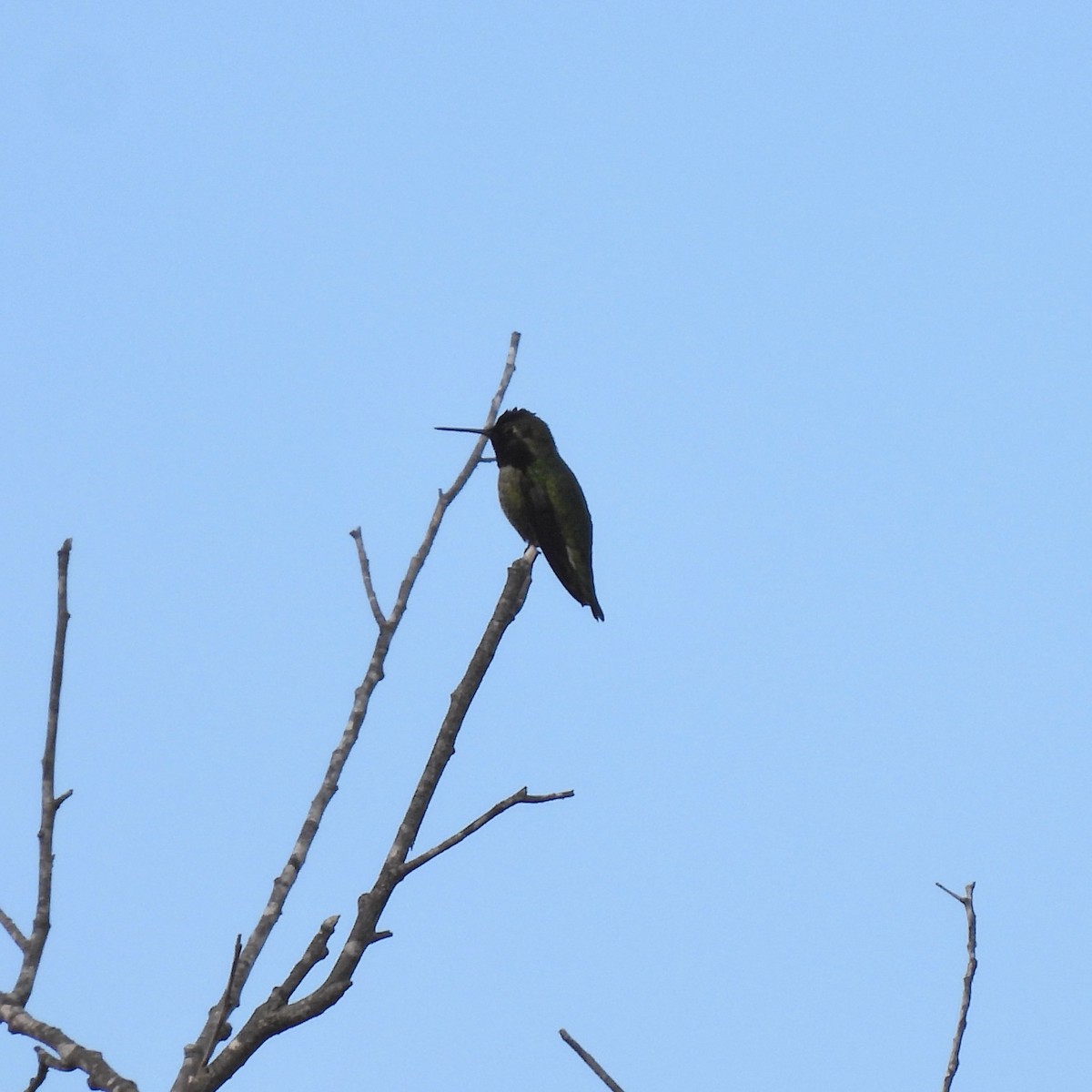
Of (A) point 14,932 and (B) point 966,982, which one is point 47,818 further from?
(B) point 966,982

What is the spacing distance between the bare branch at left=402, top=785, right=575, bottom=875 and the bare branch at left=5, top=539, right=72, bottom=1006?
2.60 ft

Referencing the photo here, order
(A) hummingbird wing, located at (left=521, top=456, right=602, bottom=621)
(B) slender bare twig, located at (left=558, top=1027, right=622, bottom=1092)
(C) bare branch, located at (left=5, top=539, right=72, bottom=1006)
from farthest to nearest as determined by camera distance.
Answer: (A) hummingbird wing, located at (left=521, top=456, right=602, bottom=621)
(C) bare branch, located at (left=5, top=539, right=72, bottom=1006)
(B) slender bare twig, located at (left=558, top=1027, right=622, bottom=1092)

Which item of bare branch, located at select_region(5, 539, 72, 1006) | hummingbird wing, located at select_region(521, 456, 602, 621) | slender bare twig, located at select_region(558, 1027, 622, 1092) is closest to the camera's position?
slender bare twig, located at select_region(558, 1027, 622, 1092)

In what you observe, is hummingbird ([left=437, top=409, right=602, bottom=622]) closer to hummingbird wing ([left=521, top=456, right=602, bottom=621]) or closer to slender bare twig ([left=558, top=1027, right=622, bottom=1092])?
hummingbird wing ([left=521, top=456, right=602, bottom=621])

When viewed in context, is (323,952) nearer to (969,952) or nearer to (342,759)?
(342,759)

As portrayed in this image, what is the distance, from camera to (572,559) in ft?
35.5

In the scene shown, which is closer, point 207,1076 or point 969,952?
point 207,1076

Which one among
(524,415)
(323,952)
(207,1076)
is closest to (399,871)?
→ (323,952)

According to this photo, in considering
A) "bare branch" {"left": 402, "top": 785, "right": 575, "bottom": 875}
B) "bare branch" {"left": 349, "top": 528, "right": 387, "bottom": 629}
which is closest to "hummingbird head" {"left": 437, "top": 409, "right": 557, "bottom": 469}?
"bare branch" {"left": 349, "top": 528, "right": 387, "bottom": 629}

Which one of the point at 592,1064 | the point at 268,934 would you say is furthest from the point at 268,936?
the point at 592,1064

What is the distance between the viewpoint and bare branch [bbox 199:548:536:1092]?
292 centimetres

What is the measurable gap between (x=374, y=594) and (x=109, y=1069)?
222 cm

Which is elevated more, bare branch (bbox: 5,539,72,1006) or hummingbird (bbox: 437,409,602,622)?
hummingbird (bbox: 437,409,602,622)

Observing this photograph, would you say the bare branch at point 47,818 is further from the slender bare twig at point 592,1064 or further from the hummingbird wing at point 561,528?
the hummingbird wing at point 561,528
